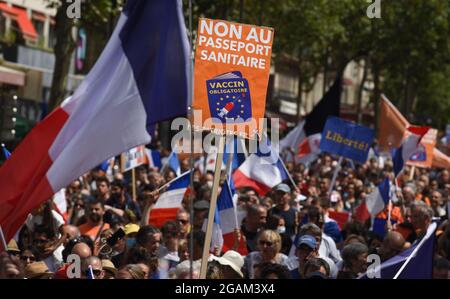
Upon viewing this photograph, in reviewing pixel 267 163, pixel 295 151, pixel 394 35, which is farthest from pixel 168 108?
pixel 394 35

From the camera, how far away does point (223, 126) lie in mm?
8016

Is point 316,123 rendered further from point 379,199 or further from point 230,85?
point 230,85

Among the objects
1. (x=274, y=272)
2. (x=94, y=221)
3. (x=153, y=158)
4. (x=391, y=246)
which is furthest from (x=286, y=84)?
(x=274, y=272)

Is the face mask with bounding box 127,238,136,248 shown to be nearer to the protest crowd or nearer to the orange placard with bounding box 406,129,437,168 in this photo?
the protest crowd

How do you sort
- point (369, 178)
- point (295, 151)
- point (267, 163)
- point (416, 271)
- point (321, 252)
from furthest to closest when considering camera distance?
point (295, 151) < point (369, 178) < point (267, 163) < point (321, 252) < point (416, 271)

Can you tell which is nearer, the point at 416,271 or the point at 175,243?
the point at 416,271

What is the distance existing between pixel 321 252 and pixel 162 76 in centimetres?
310

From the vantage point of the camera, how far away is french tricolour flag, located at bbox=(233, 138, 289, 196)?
15.3 m

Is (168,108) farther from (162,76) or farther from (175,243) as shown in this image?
(175,243)

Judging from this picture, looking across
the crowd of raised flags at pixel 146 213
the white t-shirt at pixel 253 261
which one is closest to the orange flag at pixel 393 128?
the crowd of raised flags at pixel 146 213

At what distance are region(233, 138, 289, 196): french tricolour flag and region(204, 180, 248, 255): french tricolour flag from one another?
271 centimetres

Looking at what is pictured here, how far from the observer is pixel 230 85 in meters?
8.02

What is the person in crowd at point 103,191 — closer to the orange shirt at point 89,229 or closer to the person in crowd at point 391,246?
the orange shirt at point 89,229

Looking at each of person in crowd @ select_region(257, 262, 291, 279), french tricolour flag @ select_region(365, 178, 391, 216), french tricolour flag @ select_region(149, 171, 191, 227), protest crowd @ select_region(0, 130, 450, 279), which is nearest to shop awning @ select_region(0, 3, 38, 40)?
protest crowd @ select_region(0, 130, 450, 279)
